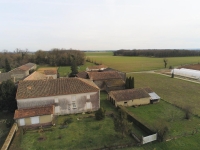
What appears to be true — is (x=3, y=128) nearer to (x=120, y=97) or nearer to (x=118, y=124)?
(x=118, y=124)

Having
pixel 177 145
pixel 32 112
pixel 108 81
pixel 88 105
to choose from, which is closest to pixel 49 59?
pixel 108 81

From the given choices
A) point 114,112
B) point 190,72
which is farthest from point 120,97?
point 190,72

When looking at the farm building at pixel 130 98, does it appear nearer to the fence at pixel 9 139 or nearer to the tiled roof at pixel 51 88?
the tiled roof at pixel 51 88

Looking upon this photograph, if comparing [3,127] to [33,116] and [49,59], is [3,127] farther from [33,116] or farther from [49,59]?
[49,59]

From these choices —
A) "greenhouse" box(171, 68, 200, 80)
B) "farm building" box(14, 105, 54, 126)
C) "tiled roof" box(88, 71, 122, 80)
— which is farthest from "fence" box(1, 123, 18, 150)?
"greenhouse" box(171, 68, 200, 80)

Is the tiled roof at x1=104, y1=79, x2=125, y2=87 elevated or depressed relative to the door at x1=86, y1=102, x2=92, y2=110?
elevated

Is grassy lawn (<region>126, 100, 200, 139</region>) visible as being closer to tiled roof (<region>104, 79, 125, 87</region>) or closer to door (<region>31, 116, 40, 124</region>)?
tiled roof (<region>104, 79, 125, 87</region>)
